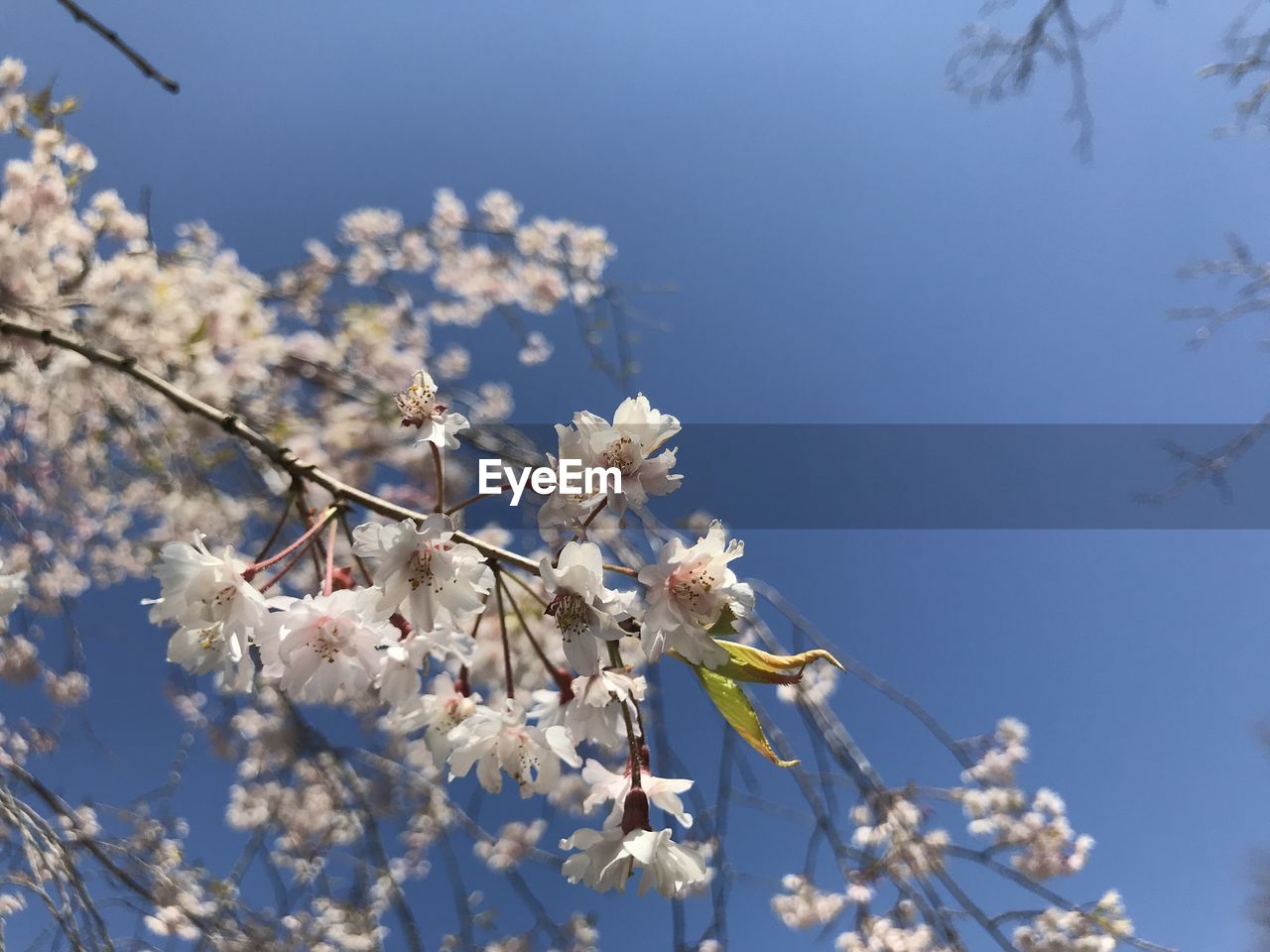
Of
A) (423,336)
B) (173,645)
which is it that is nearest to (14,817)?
(173,645)

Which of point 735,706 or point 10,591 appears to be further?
point 10,591

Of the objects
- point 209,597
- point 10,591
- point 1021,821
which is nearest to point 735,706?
point 209,597

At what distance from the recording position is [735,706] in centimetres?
73

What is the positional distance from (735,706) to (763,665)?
60 mm

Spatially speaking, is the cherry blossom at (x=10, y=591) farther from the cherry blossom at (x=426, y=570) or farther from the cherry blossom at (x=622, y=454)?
the cherry blossom at (x=622, y=454)

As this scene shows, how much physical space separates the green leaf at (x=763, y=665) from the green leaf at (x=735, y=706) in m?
0.02

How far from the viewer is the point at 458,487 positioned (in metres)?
2.78

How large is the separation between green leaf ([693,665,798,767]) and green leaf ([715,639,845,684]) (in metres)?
0.02

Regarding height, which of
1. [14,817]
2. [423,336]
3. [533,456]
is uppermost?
[423,336]

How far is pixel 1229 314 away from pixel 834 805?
2851 mm

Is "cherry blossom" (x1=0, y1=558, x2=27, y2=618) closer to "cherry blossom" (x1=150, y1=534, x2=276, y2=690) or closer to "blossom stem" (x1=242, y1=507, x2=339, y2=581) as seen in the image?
"cherry blossom" (x1=150, y1=534, x2=276, y2=690)

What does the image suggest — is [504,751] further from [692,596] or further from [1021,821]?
[1021,821]

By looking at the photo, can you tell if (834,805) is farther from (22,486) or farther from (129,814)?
(22,486)

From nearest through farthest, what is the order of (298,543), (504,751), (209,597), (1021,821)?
1. (298,543)
2. (209,597)
3. (504,751)
4. (1021,821)
